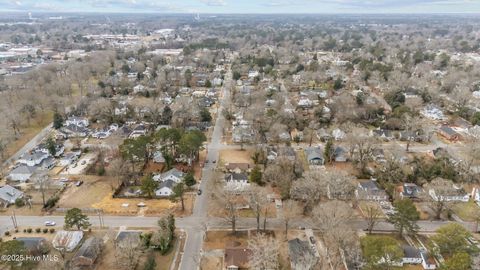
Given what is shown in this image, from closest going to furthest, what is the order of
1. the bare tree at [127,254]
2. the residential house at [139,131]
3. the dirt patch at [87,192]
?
the bare tree at [127,254], the dirt patch at [87,192], the residential house at [139,131]

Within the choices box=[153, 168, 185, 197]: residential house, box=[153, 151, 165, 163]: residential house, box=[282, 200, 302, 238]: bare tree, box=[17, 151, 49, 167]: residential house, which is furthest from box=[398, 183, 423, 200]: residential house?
box=[17, 151, 49, 167]: residential house

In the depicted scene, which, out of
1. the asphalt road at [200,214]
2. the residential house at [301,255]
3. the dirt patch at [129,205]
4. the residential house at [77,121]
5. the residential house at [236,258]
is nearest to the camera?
the residential house at [301,255]

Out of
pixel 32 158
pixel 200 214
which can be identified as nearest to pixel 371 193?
pixel 200 214

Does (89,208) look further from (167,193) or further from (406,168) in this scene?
(406,168)

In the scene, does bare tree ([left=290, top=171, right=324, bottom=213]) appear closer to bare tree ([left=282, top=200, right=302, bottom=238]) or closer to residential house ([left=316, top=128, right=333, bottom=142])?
bare tree ([left=282, top=200, right=302, bottom=238])

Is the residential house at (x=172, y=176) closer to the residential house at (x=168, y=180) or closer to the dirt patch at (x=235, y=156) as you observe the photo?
the residential house at (x=168, y=180)

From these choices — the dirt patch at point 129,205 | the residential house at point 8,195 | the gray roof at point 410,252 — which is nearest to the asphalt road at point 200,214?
the dirt patch at point 129,205

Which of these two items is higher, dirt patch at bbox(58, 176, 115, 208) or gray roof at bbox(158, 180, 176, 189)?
gray roof at bbox(158, 180, 176, 189)
